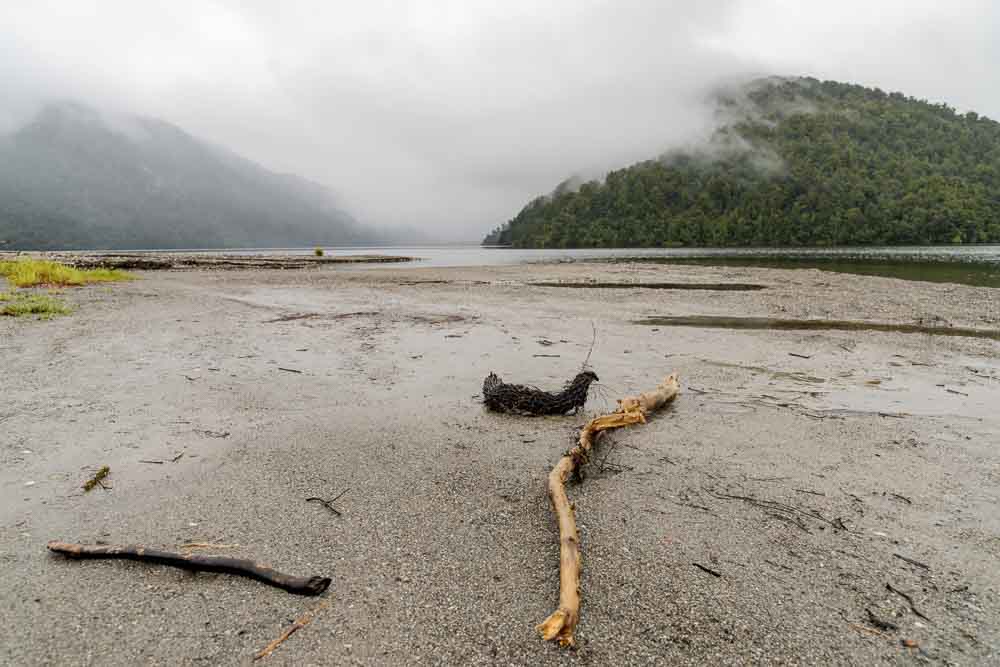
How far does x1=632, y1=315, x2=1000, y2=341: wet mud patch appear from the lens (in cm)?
1359

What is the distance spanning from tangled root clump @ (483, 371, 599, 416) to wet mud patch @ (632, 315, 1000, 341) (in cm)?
876

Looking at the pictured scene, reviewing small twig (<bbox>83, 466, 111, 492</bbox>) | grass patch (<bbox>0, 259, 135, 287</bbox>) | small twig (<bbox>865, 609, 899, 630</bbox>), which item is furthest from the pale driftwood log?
grass patch (<bbox>0, 259, 135, 287</bbox>)

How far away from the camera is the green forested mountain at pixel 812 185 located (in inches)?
4313

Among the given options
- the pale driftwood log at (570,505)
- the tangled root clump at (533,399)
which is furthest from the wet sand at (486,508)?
the tangled root clump at (533,399)

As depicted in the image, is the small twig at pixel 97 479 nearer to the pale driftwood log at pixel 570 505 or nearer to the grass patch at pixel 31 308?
the pale driftwood log at pixel 570 505

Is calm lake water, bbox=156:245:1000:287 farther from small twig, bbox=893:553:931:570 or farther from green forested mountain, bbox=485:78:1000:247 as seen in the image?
green forested mountain, bbox=485:78:1000:247

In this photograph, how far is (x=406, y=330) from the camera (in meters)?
14.0

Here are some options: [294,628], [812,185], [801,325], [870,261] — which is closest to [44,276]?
[294,628]

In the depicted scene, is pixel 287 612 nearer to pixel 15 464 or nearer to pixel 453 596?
pixel 453 596

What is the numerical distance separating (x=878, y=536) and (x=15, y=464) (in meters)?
8.04

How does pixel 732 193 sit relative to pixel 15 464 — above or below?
above

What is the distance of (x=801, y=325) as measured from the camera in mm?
14719

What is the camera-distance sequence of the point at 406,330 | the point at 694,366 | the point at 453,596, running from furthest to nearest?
the point at 406,330
the point at 694,366
the point at 453,596

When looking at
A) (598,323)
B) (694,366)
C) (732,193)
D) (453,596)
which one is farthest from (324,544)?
(732,193)
